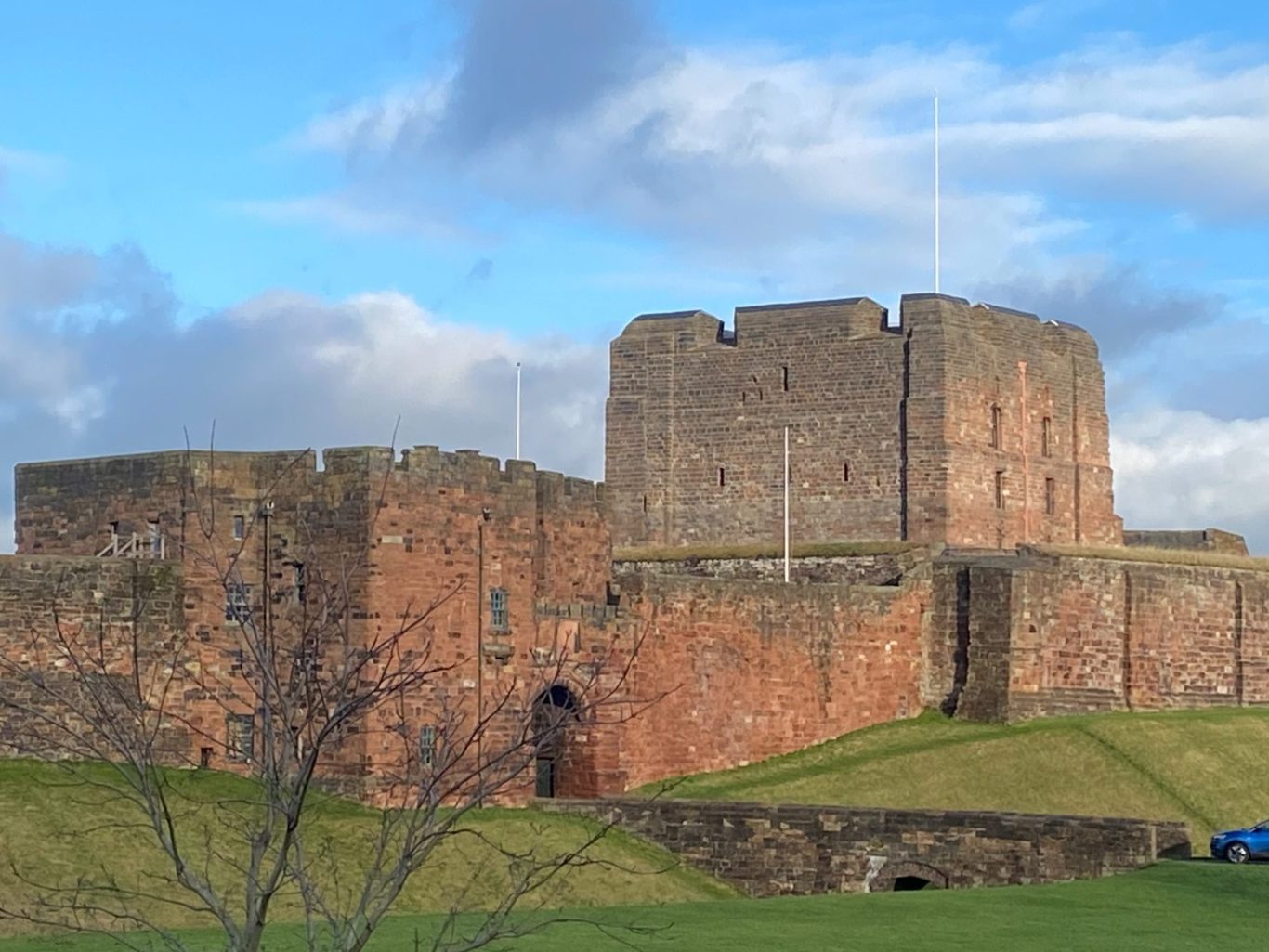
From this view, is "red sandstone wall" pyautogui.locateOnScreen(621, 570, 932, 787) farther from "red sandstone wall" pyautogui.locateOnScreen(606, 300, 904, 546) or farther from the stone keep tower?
"red sandstone wall" pyautogui.locateOnScreen(606, 300, 904, 546)

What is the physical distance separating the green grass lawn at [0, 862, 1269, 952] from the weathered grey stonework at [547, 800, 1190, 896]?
1.91 metres

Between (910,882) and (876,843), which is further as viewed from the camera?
(910,882)

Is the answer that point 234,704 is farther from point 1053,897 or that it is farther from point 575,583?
point 1053,897

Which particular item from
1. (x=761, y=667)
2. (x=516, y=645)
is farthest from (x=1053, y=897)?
(x=761, y=667)

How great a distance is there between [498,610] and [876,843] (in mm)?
7115

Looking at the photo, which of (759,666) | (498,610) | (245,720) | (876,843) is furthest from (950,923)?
(759,666)

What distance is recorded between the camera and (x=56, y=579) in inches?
1324

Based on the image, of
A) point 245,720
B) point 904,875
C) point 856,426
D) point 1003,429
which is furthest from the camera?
point 1003,429

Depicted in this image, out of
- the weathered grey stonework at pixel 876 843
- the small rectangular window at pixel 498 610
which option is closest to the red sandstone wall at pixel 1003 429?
the small rectangular window at pixel 498 610

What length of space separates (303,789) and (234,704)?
22.7 meters

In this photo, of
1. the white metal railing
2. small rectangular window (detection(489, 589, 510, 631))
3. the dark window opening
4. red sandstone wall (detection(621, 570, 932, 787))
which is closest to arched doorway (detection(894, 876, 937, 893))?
the dark window opening

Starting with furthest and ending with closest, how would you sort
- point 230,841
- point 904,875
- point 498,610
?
point 498,610, point 904,875, point 230,841

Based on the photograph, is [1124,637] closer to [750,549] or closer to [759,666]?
[759,666]

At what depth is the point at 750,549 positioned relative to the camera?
169ft
